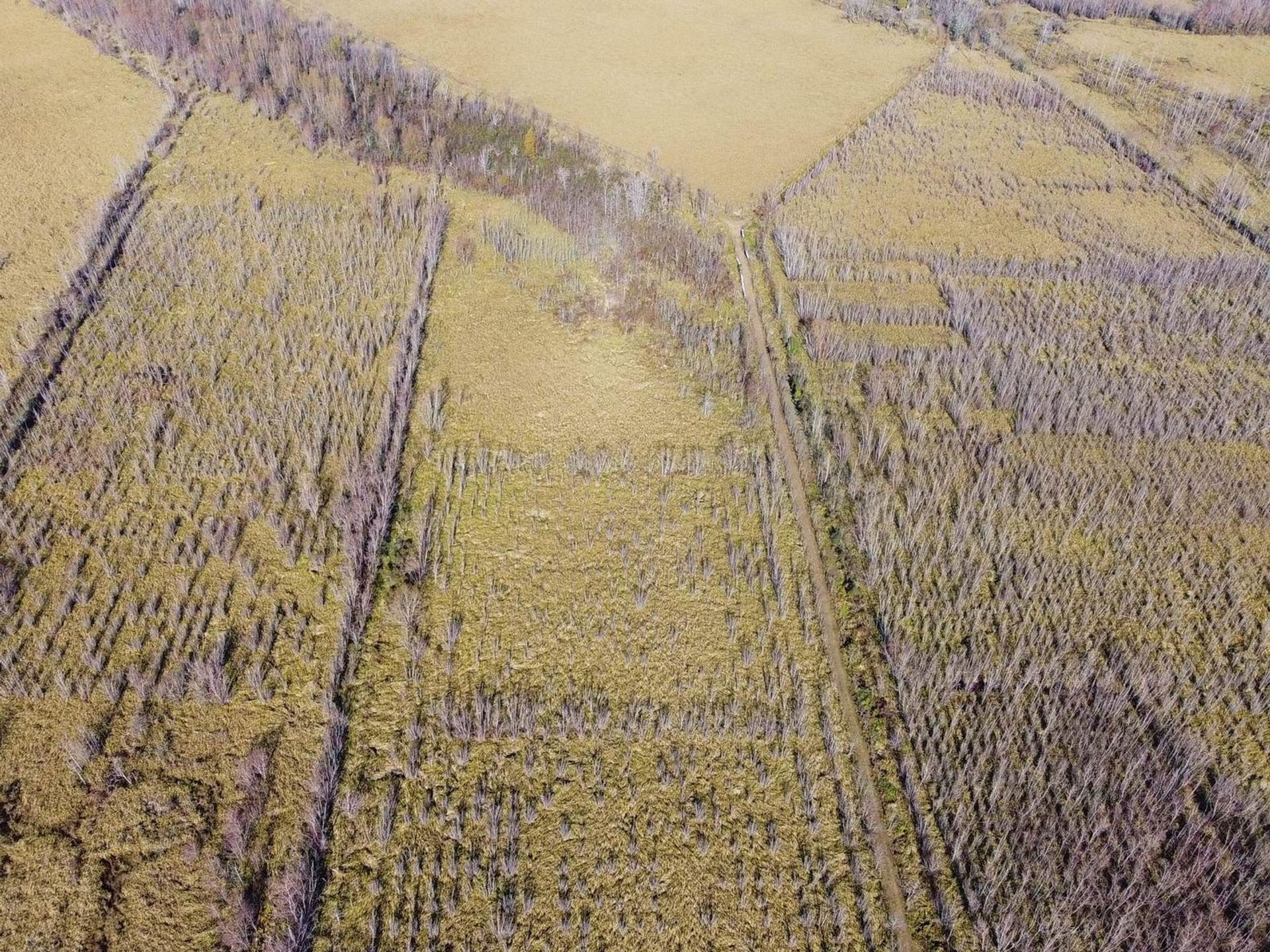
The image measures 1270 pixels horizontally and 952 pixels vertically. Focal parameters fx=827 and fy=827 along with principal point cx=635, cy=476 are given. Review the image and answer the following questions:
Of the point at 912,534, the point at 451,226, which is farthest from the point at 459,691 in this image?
the point at 451,226

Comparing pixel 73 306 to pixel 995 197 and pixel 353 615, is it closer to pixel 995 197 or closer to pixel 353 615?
pixel 353 615

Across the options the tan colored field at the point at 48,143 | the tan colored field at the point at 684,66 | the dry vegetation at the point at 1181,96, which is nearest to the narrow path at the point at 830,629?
the tan colored field at the point at 684,66

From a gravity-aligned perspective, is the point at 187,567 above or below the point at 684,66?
below

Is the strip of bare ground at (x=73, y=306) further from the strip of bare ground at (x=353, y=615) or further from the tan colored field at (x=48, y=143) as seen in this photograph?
A: the strip of bare ground at (x=353, y=615)

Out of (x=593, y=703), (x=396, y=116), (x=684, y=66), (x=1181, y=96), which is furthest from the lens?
(x=684, y=66)

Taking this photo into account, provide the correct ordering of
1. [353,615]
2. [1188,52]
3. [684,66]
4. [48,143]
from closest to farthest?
[353,615], [48,143], [684,66], [1188,52]


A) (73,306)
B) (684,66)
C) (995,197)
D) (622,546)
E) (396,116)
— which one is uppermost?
(684,66)

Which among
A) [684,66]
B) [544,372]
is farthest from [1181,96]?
[544,372]
